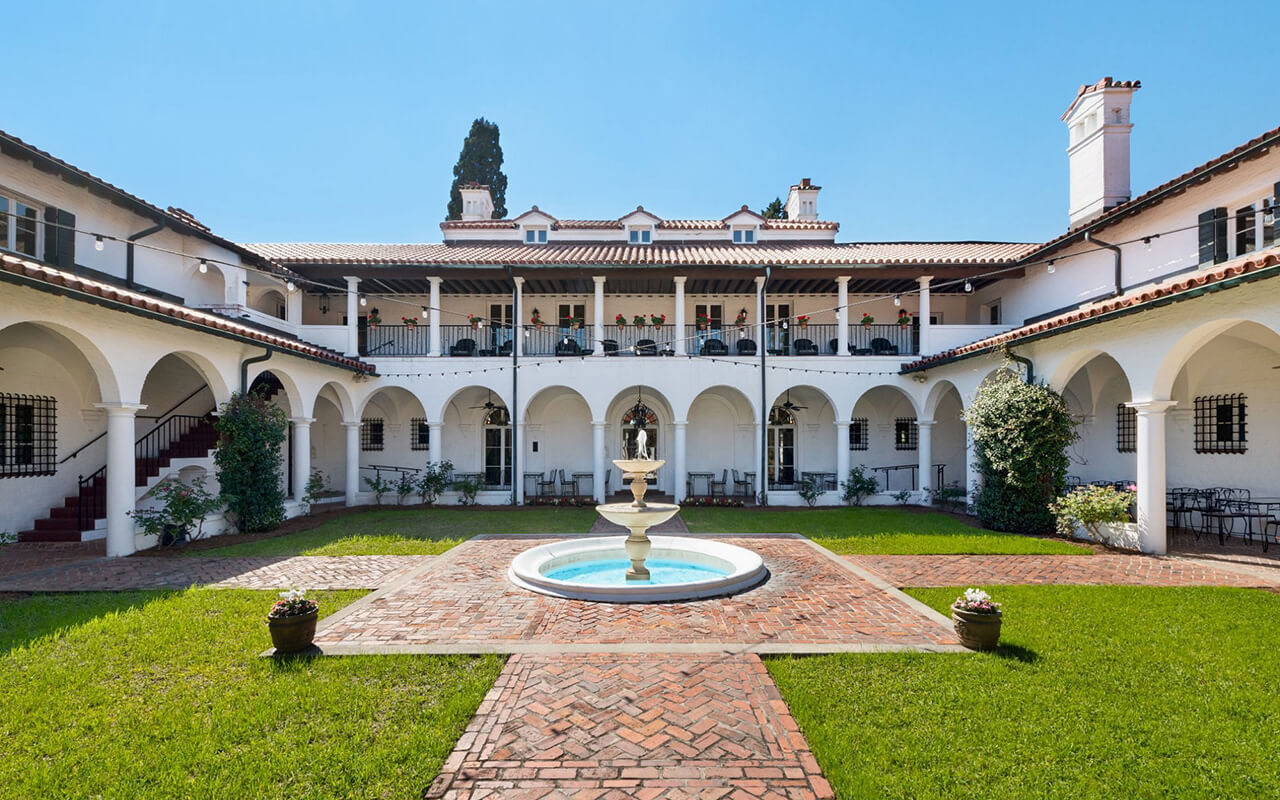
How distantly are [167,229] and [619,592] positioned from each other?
14794mm

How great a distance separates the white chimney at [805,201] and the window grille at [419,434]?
1857 centimetres

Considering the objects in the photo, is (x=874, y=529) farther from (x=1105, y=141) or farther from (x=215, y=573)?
(x=1105, y=141)

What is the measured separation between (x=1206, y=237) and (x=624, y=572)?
46.2ft

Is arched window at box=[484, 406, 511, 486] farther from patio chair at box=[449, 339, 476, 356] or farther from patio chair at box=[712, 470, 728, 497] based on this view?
patio chair at box=[712, 470, 728, 497]

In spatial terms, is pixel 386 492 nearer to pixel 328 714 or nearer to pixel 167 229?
pixel 167 229

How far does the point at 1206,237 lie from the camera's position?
11422mm

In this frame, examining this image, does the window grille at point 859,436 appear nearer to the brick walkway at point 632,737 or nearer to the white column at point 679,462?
the white column at point 679,462

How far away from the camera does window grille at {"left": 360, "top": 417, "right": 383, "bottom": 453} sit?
1925cm

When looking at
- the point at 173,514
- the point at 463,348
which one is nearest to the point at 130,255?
the point at 173,514

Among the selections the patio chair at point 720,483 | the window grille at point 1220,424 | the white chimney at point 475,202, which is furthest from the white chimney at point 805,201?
the window grille at point 1220,424

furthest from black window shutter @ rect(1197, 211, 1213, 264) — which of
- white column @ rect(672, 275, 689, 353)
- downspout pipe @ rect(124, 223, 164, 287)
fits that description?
downspout pipe @ rect(124, 223, 164, 287)

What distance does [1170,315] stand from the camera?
9156 mm

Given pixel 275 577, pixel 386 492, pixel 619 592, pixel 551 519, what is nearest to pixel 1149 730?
pixel 619 592

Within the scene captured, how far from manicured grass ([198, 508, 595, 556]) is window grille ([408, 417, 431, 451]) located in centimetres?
357
